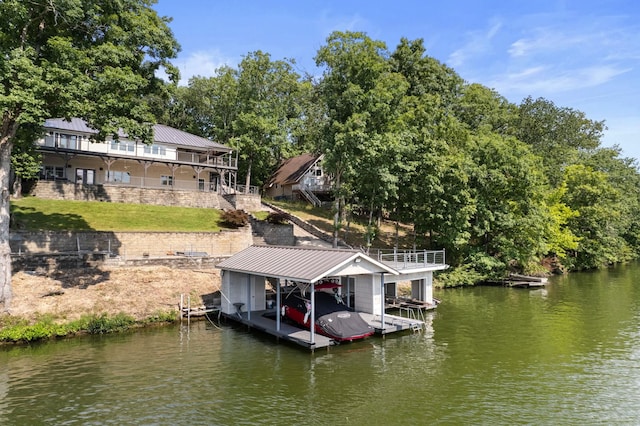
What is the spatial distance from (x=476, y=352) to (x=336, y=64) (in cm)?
3025

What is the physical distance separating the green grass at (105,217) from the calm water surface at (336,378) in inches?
600

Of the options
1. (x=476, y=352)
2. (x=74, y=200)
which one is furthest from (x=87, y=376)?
(x=74, y=200)

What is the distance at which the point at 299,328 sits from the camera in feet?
74.2

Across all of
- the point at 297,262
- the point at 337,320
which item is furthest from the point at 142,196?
the point at 337,320

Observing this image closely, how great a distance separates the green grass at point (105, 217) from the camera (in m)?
33.7

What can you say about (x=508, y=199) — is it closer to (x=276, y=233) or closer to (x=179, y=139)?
(x=276, y=233)

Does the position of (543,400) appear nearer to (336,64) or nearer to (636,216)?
(336,64)

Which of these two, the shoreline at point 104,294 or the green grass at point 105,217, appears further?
the green grass at point 105,217

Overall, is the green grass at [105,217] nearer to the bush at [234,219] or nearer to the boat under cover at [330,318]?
the bush at [234,219]

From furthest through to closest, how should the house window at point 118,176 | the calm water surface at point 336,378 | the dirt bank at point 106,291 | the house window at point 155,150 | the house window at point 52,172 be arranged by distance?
the house window at point 155,150
the house window at point 118,176
the house window at point 52,172
the dirt bank at point 106,291
the calm water surface at point 336,378

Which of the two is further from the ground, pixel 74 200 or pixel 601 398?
pixel 74 200

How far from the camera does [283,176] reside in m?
68.1

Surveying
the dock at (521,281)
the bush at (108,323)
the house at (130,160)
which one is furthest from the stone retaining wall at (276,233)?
the dock at (521,281)

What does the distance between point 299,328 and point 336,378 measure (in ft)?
20.4
